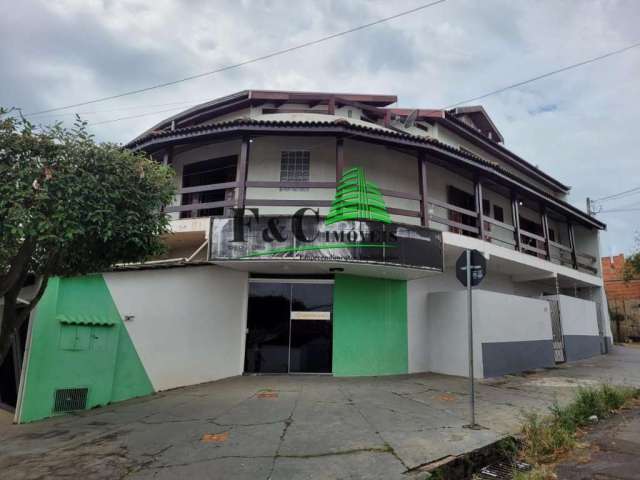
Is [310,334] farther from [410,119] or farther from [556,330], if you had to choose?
[556,330]

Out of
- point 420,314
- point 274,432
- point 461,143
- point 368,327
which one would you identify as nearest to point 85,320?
point 274,432

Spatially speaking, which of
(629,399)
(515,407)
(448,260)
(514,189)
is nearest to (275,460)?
(515,407)

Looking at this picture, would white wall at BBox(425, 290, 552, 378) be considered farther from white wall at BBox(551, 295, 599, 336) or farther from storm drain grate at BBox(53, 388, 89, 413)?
storm drain grate at BBox(53, 388, 89, 413)

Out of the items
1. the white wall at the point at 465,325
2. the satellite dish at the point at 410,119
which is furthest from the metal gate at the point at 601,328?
the satellite dish at the point at 410,119

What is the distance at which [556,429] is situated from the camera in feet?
17.7

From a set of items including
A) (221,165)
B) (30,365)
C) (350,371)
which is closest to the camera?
(30,365)

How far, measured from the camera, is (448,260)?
12430 millimetres

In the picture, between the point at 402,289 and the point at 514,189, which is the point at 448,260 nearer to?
the point at 402,289

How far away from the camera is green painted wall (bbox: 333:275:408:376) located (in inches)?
412

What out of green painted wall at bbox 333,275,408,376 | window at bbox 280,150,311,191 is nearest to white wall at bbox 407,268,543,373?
green painted wall at bbox 333,275,408,376

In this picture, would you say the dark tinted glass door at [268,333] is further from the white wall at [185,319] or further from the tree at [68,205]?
the tree at [68,205]

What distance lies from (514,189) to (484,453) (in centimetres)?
1026

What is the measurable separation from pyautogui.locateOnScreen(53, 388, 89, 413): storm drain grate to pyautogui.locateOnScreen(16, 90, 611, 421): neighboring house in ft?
0.09

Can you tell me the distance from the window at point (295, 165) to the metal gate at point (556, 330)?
9.29 m
